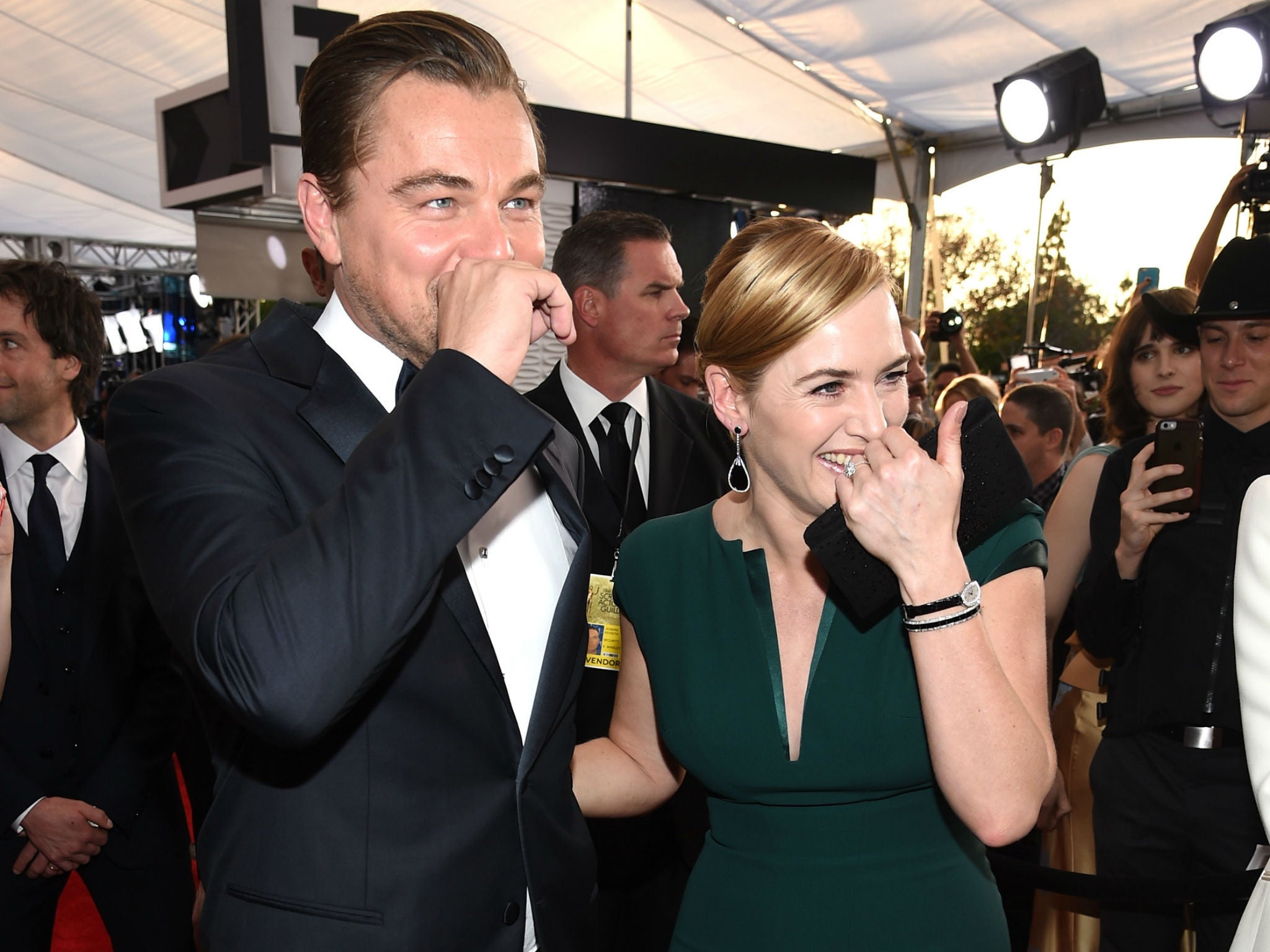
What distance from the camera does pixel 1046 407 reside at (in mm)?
4598

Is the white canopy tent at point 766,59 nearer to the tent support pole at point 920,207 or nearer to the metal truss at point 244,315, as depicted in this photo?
the tent support pole at point 920,207

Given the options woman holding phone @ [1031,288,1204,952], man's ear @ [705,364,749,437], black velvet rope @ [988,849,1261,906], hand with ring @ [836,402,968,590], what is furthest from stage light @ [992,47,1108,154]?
hand with ring @ [836,402,968,590]

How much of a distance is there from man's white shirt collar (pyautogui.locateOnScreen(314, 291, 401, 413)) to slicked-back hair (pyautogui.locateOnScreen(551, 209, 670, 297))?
2.21 m

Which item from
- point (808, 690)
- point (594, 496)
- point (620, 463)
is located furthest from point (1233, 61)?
point (808, 690)

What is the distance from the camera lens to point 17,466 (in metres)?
2.73

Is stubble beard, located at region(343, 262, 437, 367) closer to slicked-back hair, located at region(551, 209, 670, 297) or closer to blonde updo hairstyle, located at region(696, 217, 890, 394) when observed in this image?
blonde updo hairstyle, located at region(696, 217, 890, 394)

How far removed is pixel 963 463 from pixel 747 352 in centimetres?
44

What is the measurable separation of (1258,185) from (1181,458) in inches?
41.0

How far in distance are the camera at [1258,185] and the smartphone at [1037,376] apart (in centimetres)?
195

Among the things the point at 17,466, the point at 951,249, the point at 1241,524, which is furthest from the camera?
the point at 951,249

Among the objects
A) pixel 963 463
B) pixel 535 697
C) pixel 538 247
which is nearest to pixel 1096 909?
pixel 963 463

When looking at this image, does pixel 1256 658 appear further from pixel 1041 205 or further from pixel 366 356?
pixel 1041 205

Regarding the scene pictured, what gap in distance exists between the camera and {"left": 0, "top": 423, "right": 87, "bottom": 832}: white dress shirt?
2719 mm

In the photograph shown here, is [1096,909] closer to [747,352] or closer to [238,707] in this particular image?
[747,352]
